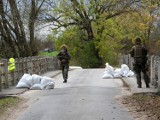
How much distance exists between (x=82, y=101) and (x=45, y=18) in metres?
38.7

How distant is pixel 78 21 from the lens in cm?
5056

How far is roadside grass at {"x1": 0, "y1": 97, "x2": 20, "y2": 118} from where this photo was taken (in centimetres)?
1141

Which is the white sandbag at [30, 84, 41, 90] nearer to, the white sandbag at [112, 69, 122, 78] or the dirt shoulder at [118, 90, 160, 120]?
the dirt shoulder at [118, 90, 160, 120]

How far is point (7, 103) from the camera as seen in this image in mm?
12680

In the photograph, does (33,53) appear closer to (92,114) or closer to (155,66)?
(155,66)

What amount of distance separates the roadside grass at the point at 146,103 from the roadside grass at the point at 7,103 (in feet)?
10.9

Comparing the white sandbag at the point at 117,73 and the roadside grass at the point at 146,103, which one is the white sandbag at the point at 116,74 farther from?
the roadside grass at the point at 146,103

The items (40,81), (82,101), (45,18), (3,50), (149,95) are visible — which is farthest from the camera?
(45,18)

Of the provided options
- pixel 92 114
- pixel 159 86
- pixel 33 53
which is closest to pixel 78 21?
pixel 33 53

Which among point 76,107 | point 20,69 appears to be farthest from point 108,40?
point 76,107

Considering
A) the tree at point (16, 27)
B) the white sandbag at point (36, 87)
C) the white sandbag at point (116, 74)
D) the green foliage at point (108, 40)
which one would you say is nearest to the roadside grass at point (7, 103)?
the white sandbag at point (36, 87)

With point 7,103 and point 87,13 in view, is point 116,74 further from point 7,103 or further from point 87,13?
point 87,13

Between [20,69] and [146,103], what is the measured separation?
1009 cm

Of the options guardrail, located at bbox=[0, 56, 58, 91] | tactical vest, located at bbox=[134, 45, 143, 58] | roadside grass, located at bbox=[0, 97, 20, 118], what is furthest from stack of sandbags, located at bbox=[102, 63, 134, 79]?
roadside grass, located at bbox=[0, 97, 20, 118]
